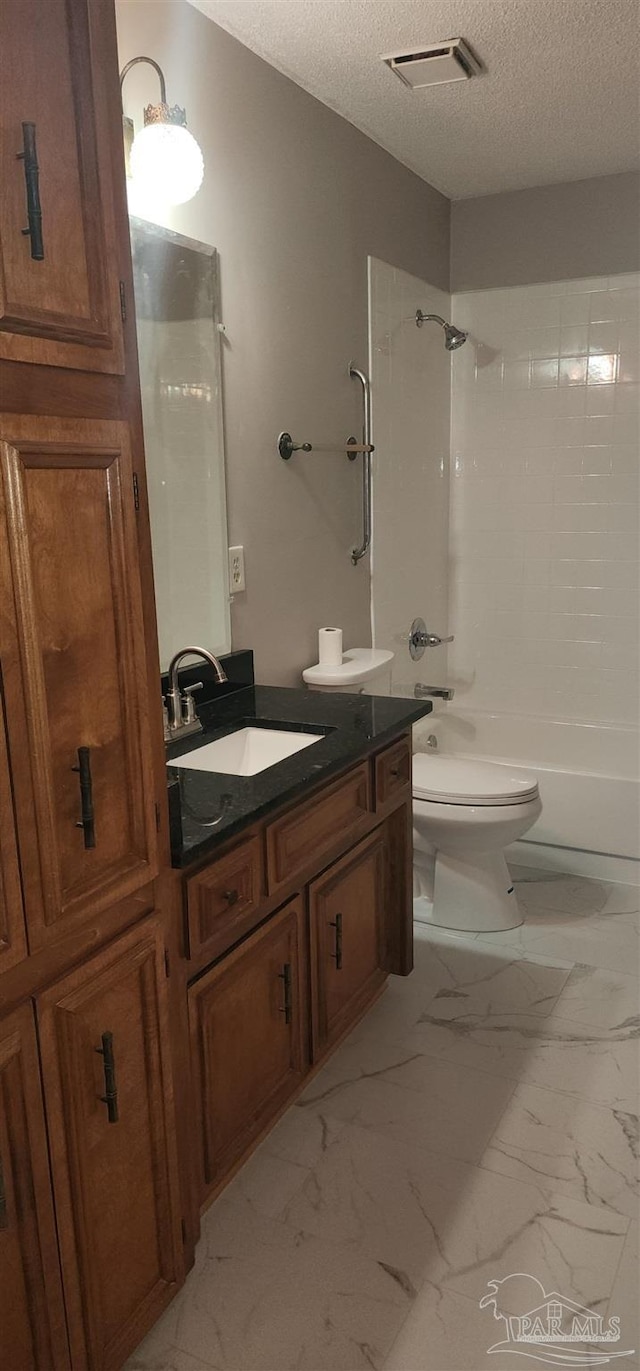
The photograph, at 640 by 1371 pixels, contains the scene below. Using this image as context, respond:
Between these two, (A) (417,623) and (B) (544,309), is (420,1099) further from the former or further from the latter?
(B) (544,309)

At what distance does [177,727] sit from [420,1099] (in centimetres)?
99

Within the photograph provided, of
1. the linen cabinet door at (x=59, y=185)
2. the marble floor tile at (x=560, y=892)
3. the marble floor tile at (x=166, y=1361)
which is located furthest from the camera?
the marble floor tile at (x=560, y=892)

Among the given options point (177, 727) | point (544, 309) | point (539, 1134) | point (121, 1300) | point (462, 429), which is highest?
point (544, 309)

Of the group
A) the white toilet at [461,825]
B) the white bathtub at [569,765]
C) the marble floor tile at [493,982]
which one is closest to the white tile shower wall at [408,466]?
the white bathtub at [569,765]

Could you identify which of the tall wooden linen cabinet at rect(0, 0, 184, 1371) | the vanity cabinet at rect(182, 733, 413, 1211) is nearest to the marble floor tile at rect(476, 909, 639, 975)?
the vanity cabinet at rect(182, 733, 413, 1211)

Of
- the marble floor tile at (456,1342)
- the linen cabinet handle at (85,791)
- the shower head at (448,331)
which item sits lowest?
the marble floor tile at (456,1342)

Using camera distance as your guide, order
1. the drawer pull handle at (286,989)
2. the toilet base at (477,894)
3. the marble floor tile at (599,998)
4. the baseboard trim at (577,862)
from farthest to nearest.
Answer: the baseboard trim at (577,862)
the toilet base at (477,894)
the marble floor tile at (599,998)
the drawer pull handle at (286,989)

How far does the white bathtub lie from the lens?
3.35m

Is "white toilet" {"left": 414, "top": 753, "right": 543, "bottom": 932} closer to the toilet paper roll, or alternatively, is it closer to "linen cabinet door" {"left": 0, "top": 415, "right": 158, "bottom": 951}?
the toilet paper roll

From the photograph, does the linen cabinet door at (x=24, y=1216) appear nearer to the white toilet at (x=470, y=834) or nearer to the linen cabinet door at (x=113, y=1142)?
the linen cabinet door at (x=113, y=1142)

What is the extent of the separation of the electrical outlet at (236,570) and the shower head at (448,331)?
1.45 m

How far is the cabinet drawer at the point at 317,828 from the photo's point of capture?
1.79 m

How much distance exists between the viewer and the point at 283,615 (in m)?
2.67

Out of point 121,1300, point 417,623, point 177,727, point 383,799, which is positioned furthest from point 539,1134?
point 417,623
